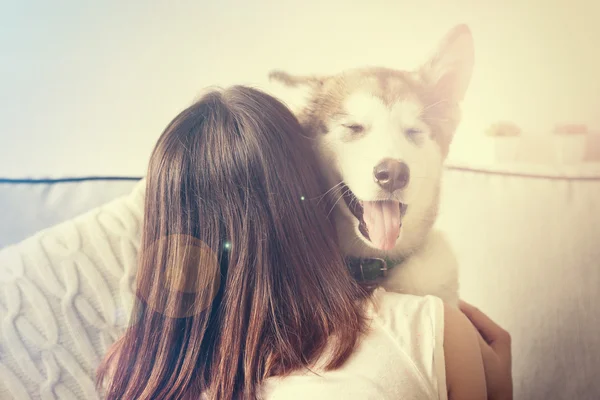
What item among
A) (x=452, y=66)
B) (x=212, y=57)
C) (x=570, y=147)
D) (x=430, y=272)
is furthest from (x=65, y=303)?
(x=570, y=147)

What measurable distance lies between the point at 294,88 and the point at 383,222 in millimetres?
251

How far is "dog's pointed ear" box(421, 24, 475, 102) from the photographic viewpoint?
0.69 m

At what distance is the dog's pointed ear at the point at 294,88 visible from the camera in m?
0.74

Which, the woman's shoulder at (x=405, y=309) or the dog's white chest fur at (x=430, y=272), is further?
the dog's white chest fur at (x=430, y=272)

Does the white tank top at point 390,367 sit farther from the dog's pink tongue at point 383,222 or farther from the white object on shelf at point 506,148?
the white object on shelf at point 506,148

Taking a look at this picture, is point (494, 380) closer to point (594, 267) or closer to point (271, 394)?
point (594, 267)

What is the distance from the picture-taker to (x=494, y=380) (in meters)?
0.68

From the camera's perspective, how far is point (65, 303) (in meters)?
0.73

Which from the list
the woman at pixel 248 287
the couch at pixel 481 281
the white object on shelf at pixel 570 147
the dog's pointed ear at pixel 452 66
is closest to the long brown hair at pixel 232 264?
the woman at pixel 248 287

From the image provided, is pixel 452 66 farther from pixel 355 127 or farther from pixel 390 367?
pixel 390 367

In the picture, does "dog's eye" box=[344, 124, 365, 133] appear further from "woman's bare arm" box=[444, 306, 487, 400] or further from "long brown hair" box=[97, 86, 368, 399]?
"woman's bare arm" box=[444, 306, 487, 400]

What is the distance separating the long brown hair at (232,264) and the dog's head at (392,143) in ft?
0.16

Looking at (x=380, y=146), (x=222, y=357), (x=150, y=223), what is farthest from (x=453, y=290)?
(x=150, y=223)

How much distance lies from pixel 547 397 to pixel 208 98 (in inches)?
25.8
